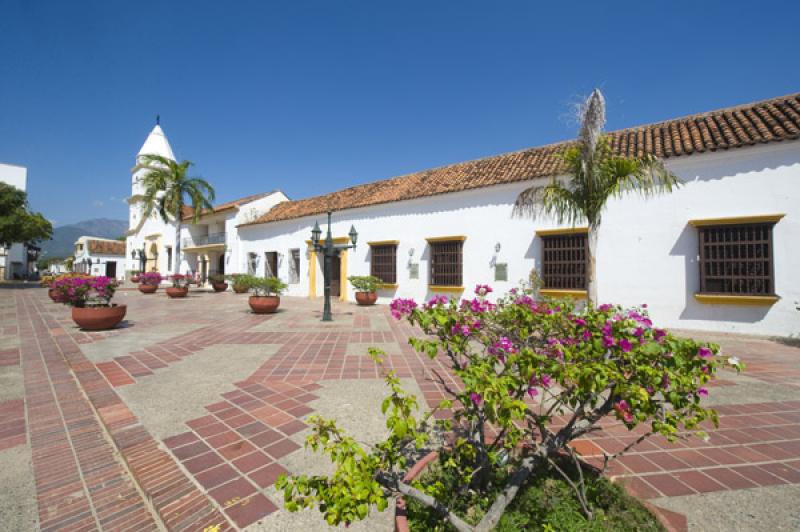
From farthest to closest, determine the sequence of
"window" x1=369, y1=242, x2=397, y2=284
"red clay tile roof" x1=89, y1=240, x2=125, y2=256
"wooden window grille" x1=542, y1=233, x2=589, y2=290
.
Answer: "red clay tile roof" x1=89, y1=240, x2=125, y2=256 < "window" x1=369, y1=242, x2=397, y2=284 < "wooden window grille" x1=542, y1=233, x2=589, y2=290

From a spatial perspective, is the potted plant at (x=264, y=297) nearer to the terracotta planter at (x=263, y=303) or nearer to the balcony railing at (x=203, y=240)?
the terracotta planter at (x=263, y=303)

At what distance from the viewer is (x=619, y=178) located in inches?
223

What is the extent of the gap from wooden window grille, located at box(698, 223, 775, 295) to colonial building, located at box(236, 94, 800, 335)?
0.8 inches

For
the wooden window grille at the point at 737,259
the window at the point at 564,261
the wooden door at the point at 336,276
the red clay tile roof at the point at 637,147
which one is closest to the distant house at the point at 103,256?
the wooden door at the point at 336,276

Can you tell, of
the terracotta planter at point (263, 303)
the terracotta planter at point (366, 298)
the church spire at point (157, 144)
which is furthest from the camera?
the church spire at point (157, 144)

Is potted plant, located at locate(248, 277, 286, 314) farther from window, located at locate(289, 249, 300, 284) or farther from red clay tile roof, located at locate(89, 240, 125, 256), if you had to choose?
red clay tile roof, located at locate(89, 240, 125, 256)

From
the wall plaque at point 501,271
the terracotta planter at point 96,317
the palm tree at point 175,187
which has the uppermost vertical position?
the palm tree at point 175,187

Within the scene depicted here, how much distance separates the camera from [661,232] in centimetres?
743

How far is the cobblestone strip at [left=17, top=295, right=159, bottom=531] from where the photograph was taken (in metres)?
1.83

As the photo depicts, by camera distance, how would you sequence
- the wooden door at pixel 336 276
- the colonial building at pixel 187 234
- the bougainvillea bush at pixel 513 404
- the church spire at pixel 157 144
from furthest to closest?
the church spire at pixel 157 144 < the colonial building at pixel 187 234 < the wooden door at pixel 336 276 < the bougainvillea bush at pixel 513 404

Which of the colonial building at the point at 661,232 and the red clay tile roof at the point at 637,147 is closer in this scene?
the colonial building at the point at 661,232

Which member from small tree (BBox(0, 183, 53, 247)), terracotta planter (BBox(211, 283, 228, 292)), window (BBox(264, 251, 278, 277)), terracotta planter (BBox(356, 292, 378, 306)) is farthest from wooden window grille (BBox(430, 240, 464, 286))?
small tree (BBox(0, 183, 53, 247))

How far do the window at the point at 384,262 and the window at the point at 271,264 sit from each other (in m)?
6.82

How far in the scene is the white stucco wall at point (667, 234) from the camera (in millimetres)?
6375
